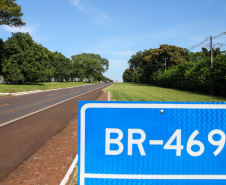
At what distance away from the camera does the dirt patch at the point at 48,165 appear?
11.1 feet

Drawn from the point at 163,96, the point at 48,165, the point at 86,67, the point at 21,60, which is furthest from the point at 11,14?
the point at 86,67

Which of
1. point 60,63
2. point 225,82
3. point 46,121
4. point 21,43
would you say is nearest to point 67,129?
point 46,121

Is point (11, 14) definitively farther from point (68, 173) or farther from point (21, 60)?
point (68, 173)

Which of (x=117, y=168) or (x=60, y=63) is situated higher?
(x=60, y=63)

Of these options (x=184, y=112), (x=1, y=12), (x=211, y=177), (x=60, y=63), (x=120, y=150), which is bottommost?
(x=211, y=177)

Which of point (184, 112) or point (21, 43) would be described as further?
point (21, 43)

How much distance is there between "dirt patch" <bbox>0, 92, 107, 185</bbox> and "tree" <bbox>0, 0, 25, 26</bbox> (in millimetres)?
34087

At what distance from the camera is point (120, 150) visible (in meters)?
1.35

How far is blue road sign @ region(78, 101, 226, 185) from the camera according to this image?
1335 mm

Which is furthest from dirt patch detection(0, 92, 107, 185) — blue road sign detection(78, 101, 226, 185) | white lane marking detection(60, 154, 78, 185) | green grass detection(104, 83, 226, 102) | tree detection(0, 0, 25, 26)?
tree detection(0, 0, 25, 26)

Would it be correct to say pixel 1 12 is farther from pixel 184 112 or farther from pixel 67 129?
pixel 184 112

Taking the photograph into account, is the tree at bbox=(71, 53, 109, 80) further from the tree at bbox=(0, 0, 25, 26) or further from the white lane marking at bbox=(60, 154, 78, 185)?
the white lane marking at bbox=(60, 154, 78, 185)

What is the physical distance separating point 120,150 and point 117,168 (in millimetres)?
134

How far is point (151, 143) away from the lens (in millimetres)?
1354
